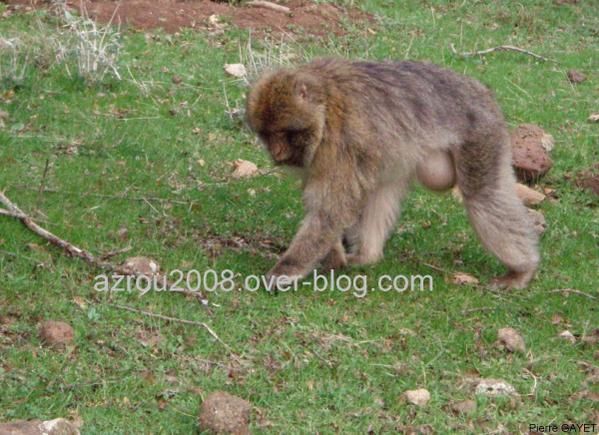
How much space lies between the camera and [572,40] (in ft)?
46.7

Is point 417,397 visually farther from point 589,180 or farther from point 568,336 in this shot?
point 589,180

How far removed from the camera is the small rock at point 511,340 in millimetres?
6484

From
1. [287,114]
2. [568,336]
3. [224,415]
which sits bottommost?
[568,336]

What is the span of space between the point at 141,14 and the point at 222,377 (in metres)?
7.11

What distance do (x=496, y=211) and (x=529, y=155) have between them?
2139 mm

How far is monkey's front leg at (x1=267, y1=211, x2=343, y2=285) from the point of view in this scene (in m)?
6.94

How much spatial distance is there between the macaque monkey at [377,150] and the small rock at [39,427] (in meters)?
2.20

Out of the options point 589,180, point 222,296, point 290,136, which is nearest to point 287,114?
point 290,136

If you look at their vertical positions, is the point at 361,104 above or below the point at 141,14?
above

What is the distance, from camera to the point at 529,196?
9.10 metres

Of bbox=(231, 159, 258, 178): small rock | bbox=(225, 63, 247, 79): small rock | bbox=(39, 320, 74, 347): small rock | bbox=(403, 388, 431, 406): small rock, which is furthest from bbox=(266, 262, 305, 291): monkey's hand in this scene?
bbox=(225, 63, 247, 79): small rock

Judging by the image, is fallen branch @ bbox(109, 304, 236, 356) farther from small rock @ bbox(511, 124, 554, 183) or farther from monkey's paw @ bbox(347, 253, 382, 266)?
small rock @ bbox(511, 124, 554, 183)

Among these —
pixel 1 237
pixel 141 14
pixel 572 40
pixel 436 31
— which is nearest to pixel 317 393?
pixel 1 237

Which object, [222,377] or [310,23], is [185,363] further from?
[310,23]
